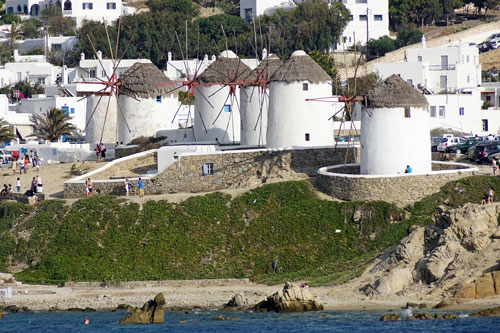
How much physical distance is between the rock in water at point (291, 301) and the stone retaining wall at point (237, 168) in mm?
11898

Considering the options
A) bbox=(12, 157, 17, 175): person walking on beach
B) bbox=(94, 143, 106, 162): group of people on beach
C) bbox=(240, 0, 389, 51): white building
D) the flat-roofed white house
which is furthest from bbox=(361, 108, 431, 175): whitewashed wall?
bbox=(240, 0, 389, 51): white building

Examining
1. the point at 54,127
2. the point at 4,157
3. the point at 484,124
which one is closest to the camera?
the point at 4,157

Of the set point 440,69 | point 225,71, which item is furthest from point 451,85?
point 225,71

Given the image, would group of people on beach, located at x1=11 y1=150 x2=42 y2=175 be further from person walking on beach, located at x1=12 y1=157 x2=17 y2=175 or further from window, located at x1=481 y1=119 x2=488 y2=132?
window, located at x1=481 y1=119 x2=488 y2=132

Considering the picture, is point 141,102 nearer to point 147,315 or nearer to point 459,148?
point 459,148

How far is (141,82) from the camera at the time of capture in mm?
74375

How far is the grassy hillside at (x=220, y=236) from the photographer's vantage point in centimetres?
5672

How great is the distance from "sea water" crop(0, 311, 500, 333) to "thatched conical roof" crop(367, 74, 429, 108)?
37.3 ft

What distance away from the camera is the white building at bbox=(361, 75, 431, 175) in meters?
58.6

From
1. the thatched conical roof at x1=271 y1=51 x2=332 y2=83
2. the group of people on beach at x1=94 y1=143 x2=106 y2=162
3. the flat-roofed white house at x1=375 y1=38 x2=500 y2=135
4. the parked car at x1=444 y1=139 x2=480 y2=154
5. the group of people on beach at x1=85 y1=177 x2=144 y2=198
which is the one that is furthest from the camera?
the flat-roofed white house at x1=375 y1=38 x2=500 y2=135

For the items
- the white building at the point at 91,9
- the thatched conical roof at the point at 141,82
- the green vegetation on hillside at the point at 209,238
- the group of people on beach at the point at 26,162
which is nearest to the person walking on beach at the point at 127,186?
the green vegetation on hillside at the point at 209,238

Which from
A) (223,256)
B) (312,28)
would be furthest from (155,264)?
(312,28)

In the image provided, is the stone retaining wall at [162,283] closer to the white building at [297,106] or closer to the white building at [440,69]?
the white building at [297,106]

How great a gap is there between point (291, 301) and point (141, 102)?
1018 inches
